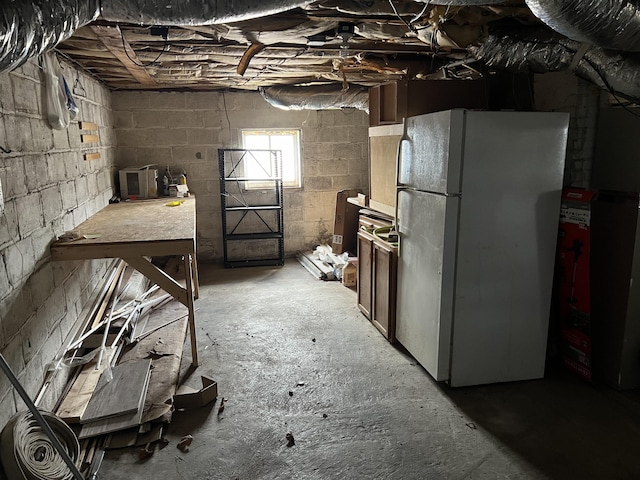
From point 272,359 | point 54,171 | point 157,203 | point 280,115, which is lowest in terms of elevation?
point 272,359

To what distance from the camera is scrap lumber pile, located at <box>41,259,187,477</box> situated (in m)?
2.39

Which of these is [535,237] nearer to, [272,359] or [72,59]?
[272,359]

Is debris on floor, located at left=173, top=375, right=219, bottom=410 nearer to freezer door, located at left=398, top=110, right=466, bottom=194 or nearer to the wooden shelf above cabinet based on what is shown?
freezer door, located at left=398, top=110, right=466, bottom=194

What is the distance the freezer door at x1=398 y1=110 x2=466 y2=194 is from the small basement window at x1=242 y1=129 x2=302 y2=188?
3.00m

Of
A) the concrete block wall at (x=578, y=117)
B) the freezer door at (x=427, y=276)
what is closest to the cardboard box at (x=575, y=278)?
the concrete block wall at (x=578, y=117)

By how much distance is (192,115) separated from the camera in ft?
18.3

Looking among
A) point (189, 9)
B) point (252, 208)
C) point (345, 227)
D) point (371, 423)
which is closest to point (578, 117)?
point (371, 423)

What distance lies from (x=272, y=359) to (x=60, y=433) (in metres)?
1.43

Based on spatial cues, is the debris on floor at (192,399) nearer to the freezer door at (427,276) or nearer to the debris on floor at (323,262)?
the freezer door at (427,276)

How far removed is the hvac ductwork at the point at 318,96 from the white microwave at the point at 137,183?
5.29 feet

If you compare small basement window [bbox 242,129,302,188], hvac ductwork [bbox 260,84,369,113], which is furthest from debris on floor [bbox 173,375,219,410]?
small basement window [bbox 242,129,302,188]

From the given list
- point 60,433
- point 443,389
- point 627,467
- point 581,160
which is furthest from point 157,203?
point 627,467

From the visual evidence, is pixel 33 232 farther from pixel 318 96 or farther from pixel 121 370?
pixel 318 96

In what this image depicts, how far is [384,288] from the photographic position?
11.4 feet
